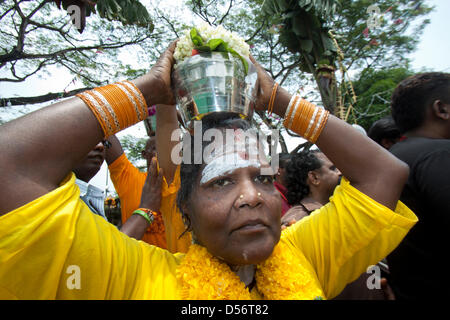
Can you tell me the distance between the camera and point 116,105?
1415 millimetres

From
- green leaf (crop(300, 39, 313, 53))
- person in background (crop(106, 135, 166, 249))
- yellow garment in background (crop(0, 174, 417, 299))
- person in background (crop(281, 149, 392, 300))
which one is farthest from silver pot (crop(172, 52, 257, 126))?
green leaf (crop(300, 39, 313, 53))

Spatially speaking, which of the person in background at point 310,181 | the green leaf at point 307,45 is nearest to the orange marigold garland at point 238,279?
the person in background at point 310,181

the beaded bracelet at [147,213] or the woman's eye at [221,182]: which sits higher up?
the woman's eye at [221,182]

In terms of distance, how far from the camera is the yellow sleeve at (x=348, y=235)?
1599 mm

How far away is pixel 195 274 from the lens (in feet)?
4.87

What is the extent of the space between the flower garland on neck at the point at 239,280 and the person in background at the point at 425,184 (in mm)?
1113

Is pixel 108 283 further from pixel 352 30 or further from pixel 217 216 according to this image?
pixel 352 30

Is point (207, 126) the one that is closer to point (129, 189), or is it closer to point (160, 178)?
point (160, 178)

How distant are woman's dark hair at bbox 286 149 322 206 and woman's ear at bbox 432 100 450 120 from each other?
178 cm

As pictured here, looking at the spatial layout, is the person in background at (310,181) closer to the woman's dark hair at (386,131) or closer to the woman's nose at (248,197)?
the woman's dark hair at (386,131)

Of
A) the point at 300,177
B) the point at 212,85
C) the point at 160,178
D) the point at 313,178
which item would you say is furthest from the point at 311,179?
the point at 212,85

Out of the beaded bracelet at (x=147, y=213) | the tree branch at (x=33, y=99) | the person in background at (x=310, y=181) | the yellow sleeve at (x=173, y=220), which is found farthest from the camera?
the tree branch at (x=33, y=99)

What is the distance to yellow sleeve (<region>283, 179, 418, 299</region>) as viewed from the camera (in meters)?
1.60
